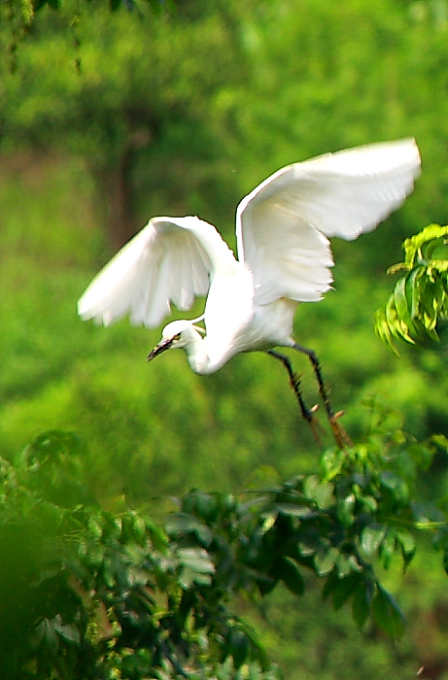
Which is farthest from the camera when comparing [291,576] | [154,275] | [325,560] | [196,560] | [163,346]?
[154,275]

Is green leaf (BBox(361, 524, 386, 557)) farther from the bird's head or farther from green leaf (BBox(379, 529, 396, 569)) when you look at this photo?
the bird's head

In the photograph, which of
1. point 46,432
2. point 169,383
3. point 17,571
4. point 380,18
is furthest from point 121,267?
point 380,18

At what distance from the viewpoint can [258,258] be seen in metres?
3.26

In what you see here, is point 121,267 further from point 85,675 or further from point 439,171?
point 439,171

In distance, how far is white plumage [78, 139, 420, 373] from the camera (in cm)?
290

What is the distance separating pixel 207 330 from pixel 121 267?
32 centimetres

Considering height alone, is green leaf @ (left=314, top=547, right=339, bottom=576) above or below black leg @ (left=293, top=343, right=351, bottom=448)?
below

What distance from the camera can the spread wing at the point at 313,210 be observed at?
2861mm

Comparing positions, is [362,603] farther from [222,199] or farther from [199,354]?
[222,199]

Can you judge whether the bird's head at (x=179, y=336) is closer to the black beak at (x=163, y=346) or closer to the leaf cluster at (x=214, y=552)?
the black beak at (x=163, y=346)

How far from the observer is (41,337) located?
1261 centimetres

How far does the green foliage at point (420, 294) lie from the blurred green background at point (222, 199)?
4546 mm

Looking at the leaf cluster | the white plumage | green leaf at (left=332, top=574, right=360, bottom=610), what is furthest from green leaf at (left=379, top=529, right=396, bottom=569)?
the white plumage

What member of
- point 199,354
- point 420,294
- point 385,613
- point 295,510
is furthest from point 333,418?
point 420,294
